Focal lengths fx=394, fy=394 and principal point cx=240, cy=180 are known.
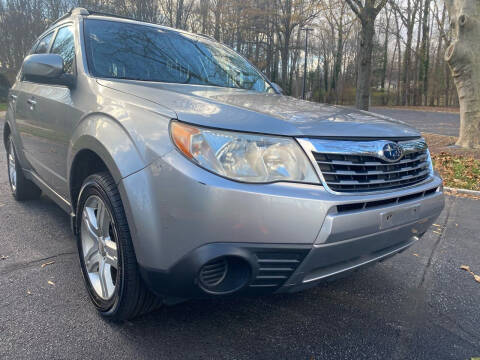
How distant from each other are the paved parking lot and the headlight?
3.03ft

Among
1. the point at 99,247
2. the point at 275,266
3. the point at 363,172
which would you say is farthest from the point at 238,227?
the point at 99,247

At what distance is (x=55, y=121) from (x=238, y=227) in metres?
1.82

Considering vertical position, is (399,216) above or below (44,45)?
below

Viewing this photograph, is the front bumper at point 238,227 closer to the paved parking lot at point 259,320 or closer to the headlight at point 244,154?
the headlight at point 244,154

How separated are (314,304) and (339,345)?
426mm

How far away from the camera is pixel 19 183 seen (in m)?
4.29

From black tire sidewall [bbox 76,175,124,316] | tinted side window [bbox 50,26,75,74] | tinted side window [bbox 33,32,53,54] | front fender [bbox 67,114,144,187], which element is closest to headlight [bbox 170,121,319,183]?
front fender [bbox 67,114,144,187]

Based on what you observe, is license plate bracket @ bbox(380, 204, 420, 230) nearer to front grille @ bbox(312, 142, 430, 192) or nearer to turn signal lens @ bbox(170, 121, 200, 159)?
front grille @ bbox(312, 142, 430, 192)

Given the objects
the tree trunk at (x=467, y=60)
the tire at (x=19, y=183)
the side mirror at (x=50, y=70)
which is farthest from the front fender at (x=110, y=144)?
the tree trunk at (x=467, y=60)

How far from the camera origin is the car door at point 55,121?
2.60 m

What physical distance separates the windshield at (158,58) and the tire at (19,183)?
6.58ft

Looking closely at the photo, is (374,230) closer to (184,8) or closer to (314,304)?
(314,304)

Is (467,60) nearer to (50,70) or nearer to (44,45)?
(44,45)

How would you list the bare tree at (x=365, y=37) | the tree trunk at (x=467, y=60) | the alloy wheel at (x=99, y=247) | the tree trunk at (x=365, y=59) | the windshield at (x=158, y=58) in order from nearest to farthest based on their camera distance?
the alloy wheel at (x=99, y=247) → the windshield at (x=158, y=58) → the tree trunk at (x=467, y=60) → the bare tree at (x=365, y=37) → the tree trunk at (x=365, y=59)
